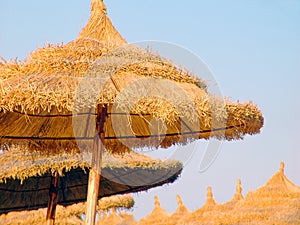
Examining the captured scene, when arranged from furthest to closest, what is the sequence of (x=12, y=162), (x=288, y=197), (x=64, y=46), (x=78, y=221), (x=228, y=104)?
(x=78, y=221) < (x=288, y=197) < (x=12, y=162) < (x=64, y=46) < (x=228, y=104)

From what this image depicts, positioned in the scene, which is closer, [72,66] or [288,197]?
[72,66]

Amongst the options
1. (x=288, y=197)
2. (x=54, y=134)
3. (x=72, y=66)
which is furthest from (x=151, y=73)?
(x=288, y=197)

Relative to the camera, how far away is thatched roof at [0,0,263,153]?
4094 millimetres

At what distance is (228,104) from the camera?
4.48m

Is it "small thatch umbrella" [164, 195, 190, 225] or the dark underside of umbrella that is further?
"small thatch umbrella" [164, 195, 190, 225]

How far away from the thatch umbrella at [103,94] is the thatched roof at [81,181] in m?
2.06

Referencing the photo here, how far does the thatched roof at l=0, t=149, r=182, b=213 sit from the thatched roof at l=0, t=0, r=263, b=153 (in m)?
2.15

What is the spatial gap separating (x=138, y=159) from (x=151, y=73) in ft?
13.4

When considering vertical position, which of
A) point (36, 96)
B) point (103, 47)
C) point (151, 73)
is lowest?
point (36, 96)

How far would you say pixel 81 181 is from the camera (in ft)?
26.5

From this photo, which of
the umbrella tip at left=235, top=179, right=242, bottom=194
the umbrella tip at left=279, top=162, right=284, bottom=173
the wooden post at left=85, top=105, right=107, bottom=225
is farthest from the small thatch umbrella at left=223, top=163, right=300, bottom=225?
the wooden post at left=85, top=105, right=107, bottom=225

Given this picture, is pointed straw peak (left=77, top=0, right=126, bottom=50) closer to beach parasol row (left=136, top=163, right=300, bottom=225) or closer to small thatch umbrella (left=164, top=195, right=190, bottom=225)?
beach parasol row (left=136, top=163, right=300, bottom=225)

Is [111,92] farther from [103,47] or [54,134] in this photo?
[54,134]

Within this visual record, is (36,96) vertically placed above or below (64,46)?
below
